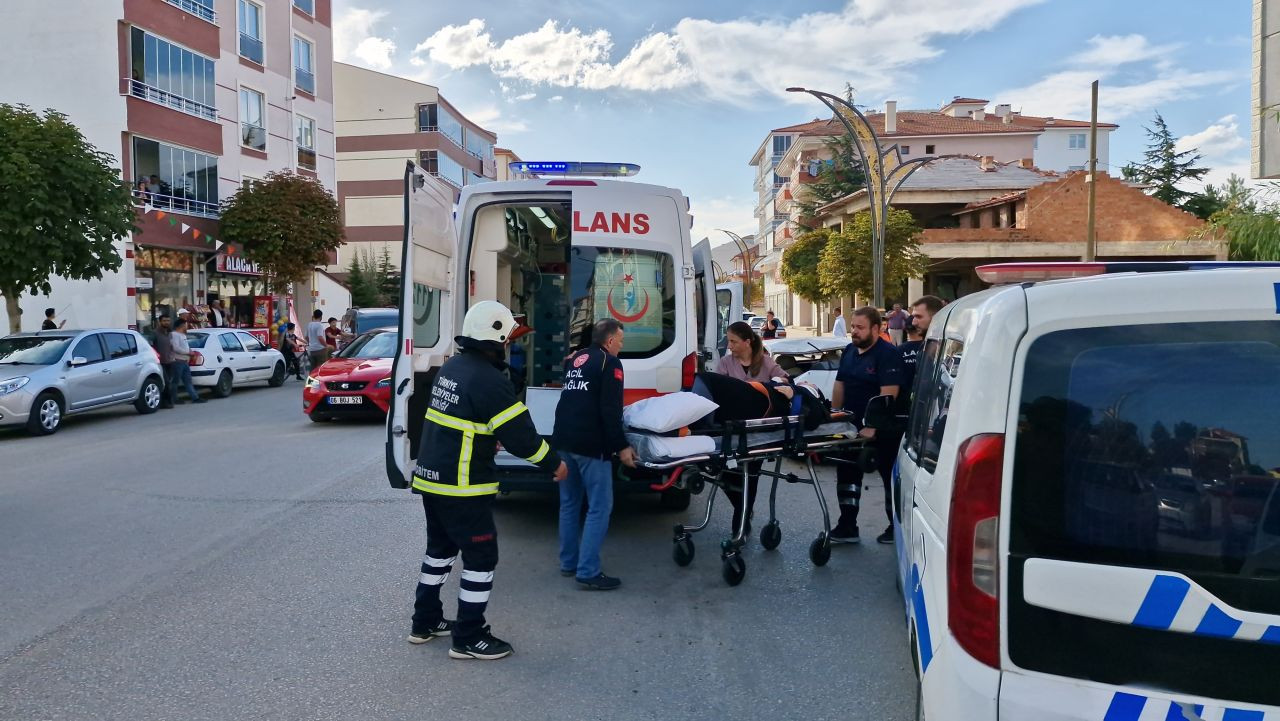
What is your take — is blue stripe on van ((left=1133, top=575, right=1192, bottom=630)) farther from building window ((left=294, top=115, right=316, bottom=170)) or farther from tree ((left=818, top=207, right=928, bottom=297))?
building window ((left=294, top=115, right=316, bottom=170))

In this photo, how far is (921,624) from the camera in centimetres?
303

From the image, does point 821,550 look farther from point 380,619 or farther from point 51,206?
point 51,206

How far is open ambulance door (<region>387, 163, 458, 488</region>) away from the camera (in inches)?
235

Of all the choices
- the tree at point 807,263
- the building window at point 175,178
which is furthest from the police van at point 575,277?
the tree at point 807,263

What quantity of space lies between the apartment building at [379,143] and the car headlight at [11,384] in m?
44.6

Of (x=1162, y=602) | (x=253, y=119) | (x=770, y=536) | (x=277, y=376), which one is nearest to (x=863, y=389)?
(x=770, y=536)

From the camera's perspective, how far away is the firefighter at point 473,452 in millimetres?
4453

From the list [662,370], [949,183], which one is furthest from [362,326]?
[949,183]

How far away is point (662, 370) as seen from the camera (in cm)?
691

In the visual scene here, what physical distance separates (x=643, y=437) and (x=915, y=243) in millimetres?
31518

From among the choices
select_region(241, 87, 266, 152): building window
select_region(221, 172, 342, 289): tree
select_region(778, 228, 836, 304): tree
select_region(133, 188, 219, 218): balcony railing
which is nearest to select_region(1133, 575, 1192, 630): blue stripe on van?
select_region(133, 188, 219, 218): balcony railing

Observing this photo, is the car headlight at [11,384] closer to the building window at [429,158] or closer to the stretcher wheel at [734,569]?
the stretcher wheel at [734,569]

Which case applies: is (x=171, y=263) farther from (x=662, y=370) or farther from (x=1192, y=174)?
(x=1192, y=174)

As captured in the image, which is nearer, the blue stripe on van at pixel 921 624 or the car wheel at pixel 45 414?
the blue stripe on van at pixel 921 624
